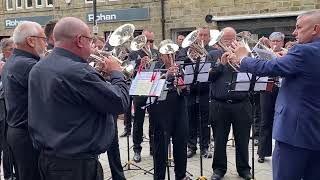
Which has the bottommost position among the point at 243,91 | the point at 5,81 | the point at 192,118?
the point at 192,118

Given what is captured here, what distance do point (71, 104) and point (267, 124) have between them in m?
4.61

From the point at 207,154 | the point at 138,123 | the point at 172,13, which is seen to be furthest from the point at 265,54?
the point at 172,13

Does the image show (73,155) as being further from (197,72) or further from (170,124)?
(197,72)

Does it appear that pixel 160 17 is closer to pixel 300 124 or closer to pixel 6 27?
pixel 6 27

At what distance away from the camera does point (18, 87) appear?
419 centimetres

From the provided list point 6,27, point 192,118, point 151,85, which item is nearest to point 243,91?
point 151,85

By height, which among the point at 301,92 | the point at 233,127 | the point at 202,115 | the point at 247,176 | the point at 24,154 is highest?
the point at 301,92

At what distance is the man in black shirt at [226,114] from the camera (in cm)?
615

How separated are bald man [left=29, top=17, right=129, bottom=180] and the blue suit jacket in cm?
145

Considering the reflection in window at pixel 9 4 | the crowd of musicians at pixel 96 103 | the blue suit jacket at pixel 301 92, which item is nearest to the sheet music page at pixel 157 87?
the crowd of musicians at pixel 96 103

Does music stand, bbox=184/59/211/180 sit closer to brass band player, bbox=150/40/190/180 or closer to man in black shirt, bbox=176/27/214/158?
brass band player, bbox=150/40/190/180

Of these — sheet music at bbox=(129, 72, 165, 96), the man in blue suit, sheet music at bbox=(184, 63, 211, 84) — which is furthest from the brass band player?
the man in blue suit

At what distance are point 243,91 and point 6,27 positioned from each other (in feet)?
63.1

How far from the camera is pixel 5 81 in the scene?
14.5 feet
